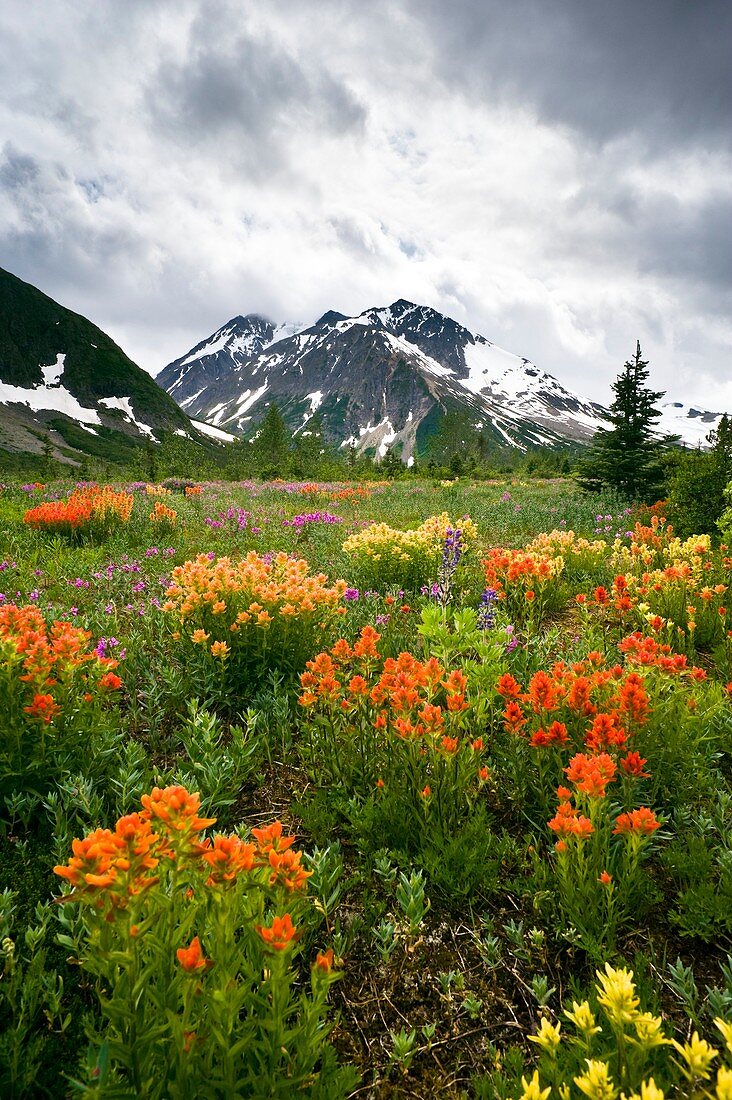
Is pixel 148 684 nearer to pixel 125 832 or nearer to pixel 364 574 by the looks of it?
pixel 125 832

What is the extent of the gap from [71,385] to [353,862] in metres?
171

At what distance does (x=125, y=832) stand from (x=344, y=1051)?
138 centimetres

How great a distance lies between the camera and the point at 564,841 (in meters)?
2.03

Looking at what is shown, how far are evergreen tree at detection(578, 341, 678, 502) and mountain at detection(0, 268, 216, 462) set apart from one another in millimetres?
109900

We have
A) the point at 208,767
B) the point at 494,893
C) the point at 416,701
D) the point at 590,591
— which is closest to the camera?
the point at 494,893

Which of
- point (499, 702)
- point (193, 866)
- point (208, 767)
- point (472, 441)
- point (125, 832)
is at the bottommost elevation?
point (208, 767)

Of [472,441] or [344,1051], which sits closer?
[344,1051]

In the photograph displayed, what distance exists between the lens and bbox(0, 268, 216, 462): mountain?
11394 cm

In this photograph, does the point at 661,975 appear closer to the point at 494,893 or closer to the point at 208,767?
the point at 494,893

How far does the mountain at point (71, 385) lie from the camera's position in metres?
114

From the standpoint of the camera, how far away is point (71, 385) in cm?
14000

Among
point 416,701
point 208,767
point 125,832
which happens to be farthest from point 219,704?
point 125,832

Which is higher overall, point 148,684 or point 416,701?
point 416,701

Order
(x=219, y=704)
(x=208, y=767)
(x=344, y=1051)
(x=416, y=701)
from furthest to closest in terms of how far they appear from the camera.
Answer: (x=219, y=704)
(x=208, y=767)
(x=416, y=701)
(x=344, y=1051)
